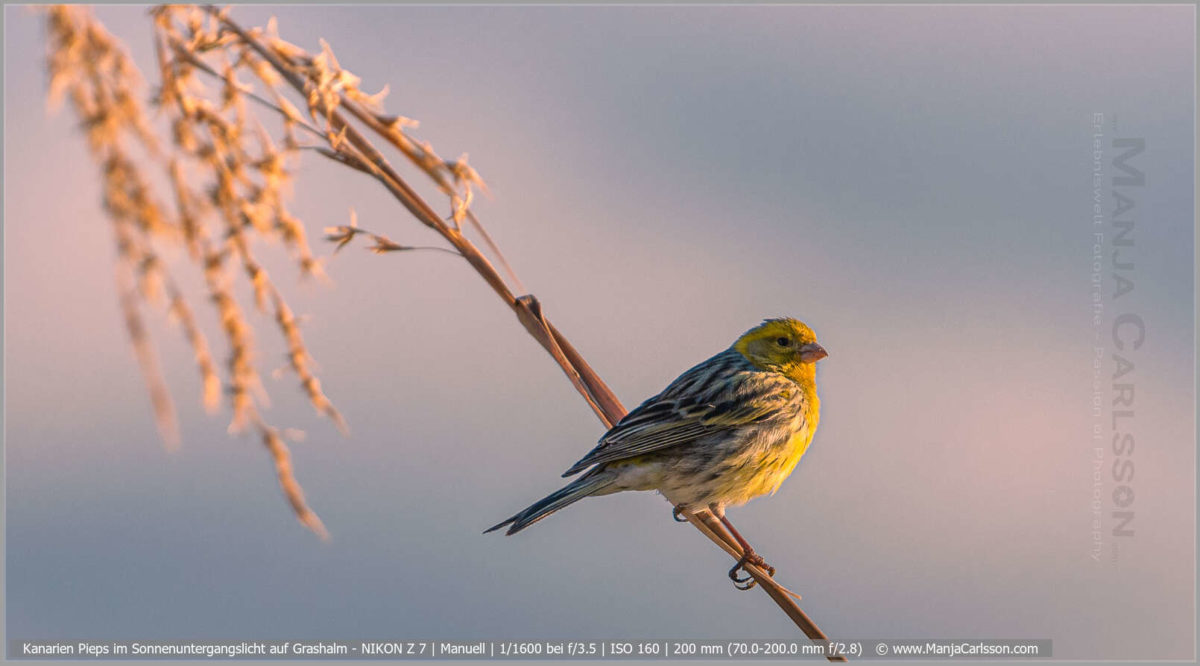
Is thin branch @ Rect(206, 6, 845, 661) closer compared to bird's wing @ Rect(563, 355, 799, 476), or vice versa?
thin branch @ Rect(206, 6, 845, 661)

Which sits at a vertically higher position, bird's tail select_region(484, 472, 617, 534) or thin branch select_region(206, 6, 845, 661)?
thin branch select_region(206, 6, 845, 661)

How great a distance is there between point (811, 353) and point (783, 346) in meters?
0.13

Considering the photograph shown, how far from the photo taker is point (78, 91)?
61.9 inches

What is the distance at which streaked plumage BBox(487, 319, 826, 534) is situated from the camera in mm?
3426

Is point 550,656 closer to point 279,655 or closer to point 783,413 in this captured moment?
point 279,655

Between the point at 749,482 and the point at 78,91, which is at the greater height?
the point at 78,91

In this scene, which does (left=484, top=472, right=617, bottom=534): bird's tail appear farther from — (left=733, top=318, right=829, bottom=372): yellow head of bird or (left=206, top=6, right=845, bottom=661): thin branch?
(left=733, top=318, right=829, bottom=372): yellow head of bird

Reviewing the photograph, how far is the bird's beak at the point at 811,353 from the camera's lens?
4.25m

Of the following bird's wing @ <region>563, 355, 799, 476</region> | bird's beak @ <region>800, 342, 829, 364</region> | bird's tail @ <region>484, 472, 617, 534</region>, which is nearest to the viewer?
bird's tail @ <region>484, 472, 617, 534</region>

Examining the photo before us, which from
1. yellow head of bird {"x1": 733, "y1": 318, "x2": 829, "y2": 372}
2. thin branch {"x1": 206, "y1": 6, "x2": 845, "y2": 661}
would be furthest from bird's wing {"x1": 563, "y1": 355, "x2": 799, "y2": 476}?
thin branch {"x1": 206, "y1": 6, "x2": 845, "y2": 661}

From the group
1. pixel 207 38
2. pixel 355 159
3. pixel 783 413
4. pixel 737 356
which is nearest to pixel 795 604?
pixel 355 159

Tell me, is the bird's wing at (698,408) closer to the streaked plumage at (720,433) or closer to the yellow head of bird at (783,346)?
the streaked plumage at (720,433)

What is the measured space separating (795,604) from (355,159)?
1311mm

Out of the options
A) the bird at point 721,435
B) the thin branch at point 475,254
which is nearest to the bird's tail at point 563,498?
the bird at point 721,435
